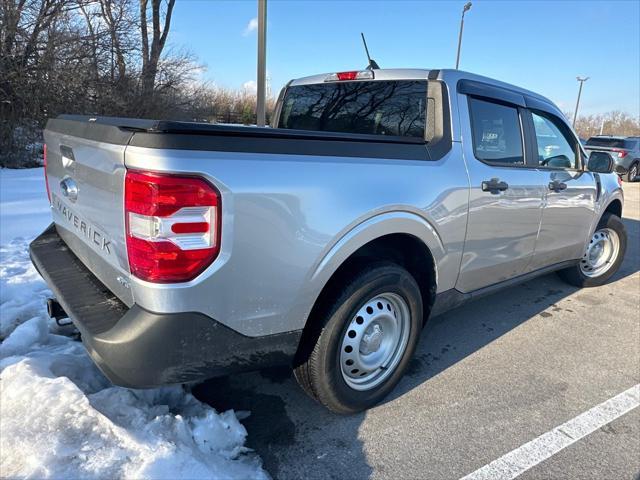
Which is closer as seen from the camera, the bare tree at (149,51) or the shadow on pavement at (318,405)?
the shadow on pavement at (318,405)

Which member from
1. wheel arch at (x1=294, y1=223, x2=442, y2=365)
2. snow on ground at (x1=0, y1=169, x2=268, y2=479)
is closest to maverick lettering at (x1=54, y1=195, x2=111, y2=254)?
snow on ground at (x1=0, y1=169, x2=268, y2=479)

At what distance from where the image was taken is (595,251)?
4.87m

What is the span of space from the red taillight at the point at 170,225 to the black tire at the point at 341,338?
0.78 meters

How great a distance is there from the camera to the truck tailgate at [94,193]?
5.90 ft

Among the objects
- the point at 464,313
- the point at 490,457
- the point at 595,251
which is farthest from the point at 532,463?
the point at 595,251

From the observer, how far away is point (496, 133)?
3139mm

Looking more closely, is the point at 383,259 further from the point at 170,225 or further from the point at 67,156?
the point at 67,156

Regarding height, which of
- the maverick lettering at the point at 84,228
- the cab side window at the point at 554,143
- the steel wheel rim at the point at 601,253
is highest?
the cab side window at the point at 554,143

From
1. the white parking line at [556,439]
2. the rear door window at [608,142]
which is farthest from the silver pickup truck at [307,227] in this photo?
the rear door window at [608,142]

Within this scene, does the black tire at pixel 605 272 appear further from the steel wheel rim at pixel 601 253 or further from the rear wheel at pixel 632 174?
the rear wheel at pixel 632 174

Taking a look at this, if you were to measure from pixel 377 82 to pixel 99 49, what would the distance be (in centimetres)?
1118

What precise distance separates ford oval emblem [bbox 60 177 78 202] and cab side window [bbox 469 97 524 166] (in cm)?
234

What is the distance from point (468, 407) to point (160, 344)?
1890 mm

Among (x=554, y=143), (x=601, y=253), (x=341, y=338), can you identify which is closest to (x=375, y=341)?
(x=341, y=338)
